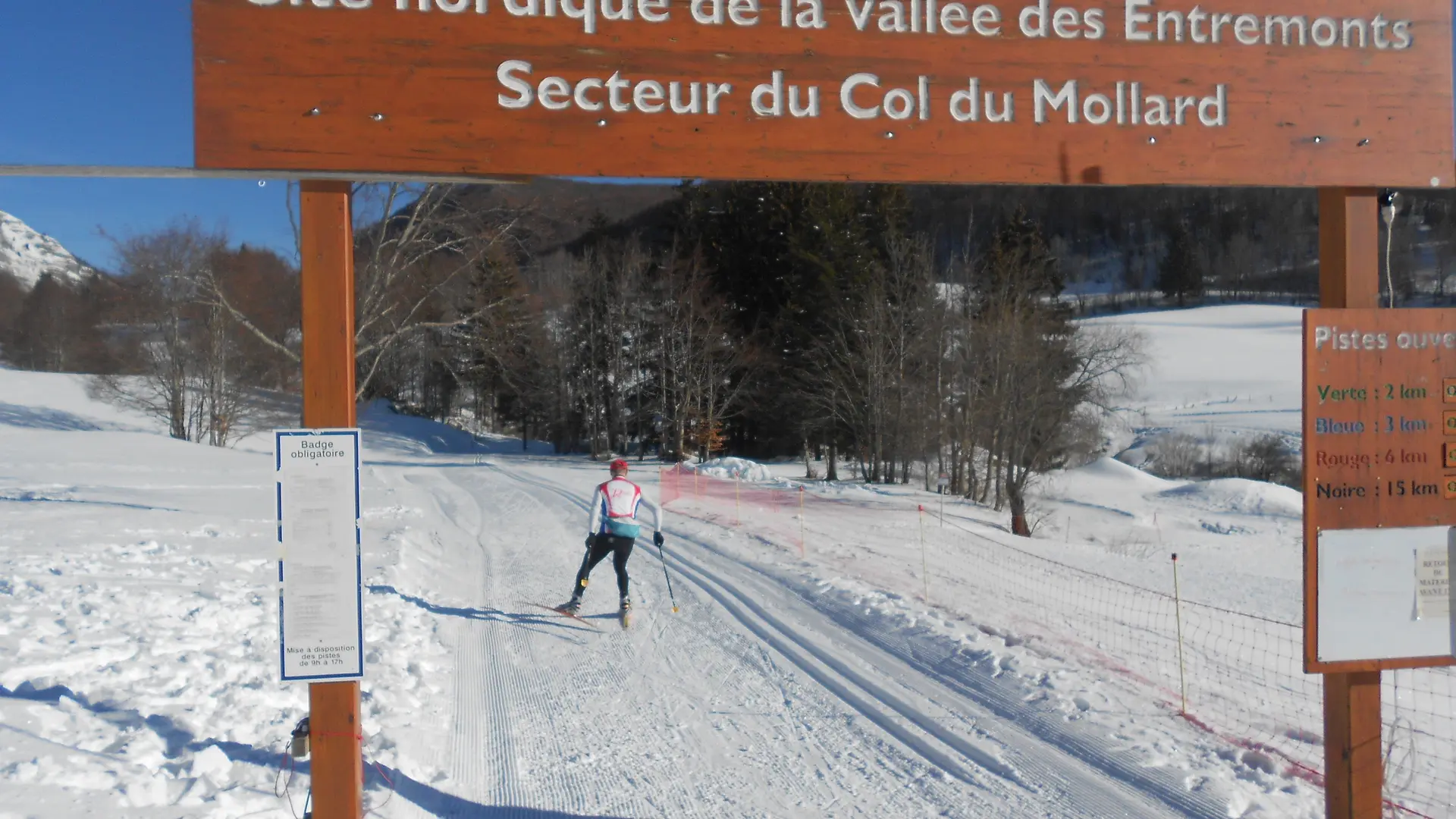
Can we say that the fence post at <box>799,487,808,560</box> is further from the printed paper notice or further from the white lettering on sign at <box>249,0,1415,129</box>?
the white lettering on sign at <box>249,0,1415,129</box>

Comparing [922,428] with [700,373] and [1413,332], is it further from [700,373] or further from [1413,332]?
[1413,332]

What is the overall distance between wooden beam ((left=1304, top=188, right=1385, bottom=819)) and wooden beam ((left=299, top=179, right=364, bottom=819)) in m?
4.30

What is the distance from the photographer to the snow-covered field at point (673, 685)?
4957mm

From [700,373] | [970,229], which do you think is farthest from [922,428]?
[700,373]

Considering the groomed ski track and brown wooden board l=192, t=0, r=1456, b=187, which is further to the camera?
the groomed ski track

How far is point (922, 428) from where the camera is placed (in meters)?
31.1

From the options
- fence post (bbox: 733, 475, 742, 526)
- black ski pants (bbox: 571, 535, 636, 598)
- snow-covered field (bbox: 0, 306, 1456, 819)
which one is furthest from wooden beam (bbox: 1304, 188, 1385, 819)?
fence post (bbox: 733, 475, 742, 526)

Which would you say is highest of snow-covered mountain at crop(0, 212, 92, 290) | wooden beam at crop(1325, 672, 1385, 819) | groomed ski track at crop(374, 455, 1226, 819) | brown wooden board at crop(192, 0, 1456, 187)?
snow-covered mountain at crop(0, 212, 92, 290)

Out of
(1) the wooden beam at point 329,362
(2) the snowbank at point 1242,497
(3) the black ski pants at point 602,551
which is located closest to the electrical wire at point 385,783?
(1) the wooden beam at point 329,362

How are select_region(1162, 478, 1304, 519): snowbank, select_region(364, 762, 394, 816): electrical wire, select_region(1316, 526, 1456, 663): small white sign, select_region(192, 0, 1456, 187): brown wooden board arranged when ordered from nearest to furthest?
select_region(192, 0, 1456, 187): brown wooden board < select_region(1316, 526, 1456, 663): small white sign < select_region(364, 762, 394, 816): electrical wire < select_region(1162, 478, 1304, 519): snowbank

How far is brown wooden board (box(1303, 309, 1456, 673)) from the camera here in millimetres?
4176

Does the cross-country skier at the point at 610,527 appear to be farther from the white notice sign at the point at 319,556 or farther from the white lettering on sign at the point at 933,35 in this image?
the white lettering on sign at the point at 933,35

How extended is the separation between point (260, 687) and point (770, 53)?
5.02 metres

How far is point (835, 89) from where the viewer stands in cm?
434
